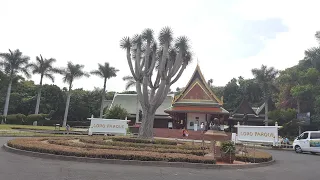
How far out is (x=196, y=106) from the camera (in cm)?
4197

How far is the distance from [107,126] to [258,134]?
15.5m

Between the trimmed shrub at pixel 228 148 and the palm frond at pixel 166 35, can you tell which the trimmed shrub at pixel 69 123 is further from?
the trimmed shrub at pixel 228 148

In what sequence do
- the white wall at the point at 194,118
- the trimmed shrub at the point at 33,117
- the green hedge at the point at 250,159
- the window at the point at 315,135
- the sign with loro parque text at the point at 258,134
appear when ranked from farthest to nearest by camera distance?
the white wall at the point at 194,118 < the trimmed shrub at the point at 33,117 < the sign with loro parque text at the point at 258,134 < the window at the point at 315,135 < the green hedge at the point at 250,159

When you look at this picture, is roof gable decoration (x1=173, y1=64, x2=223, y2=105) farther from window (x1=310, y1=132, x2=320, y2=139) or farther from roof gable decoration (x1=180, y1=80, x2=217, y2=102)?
window (x1=310, y1=132, x2=320, y2=139)

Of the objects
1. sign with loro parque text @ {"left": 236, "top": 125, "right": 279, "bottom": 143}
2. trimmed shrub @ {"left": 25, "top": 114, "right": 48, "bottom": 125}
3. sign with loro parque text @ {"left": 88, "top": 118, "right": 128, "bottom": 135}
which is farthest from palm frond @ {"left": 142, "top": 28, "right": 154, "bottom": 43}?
trimmed shrub @ {"left": 25, "top": 114, "right": 48, "bottom": 125}

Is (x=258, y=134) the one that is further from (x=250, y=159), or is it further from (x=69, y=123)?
(x=69, y=123)

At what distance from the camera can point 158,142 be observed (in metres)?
18.8

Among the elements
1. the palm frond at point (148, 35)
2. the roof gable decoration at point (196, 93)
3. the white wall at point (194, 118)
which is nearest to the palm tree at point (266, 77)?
the roof gable decoration at point (196, 93)

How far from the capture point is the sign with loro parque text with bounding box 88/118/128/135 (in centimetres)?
3044

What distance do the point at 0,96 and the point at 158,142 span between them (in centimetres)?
4879

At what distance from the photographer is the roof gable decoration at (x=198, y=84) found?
43.1m

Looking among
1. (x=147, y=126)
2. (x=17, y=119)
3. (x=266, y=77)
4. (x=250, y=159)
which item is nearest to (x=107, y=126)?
(x=147, y=126)

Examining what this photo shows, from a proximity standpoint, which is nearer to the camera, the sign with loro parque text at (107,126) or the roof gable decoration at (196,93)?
the sign with loro parque text at (107,126)

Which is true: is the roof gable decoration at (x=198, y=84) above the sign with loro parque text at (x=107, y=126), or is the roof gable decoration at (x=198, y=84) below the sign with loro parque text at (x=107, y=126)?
above
